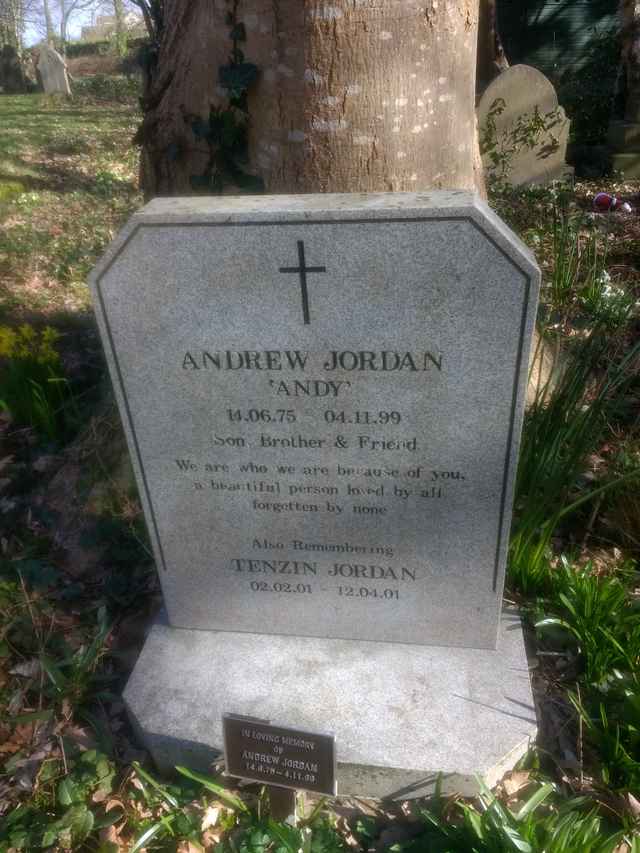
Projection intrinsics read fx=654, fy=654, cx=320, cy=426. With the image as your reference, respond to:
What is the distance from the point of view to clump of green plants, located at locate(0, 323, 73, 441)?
3.68 meters

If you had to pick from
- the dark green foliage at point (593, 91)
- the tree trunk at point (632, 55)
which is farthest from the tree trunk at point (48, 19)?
the tree trunk at point (632, 55)

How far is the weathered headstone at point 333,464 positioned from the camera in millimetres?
1787

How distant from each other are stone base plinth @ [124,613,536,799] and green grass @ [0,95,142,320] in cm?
368

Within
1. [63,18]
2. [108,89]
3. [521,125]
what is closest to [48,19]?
[63,18]

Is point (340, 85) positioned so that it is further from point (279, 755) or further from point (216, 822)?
point (216, 822)

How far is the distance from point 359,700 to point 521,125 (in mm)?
7122

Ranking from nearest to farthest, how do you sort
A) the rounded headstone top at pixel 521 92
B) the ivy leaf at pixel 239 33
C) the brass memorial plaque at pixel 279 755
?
the brass memorial plaque at pixel 279 755 < the ivy leaf at pixel 239 33 < the rounded headstone top at pixel 521 92

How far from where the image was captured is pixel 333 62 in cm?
248

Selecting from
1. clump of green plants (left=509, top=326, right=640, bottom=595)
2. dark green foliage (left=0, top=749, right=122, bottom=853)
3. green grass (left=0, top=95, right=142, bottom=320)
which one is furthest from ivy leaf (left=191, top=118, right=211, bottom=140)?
green grass (left=0, top=95, right=142, bottom=320)

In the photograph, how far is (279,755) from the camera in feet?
6.35

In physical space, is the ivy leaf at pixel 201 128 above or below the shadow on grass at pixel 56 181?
above

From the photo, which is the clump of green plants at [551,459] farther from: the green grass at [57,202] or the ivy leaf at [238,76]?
the green grass at [57,202]

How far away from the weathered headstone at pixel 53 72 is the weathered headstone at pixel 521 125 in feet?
38.1

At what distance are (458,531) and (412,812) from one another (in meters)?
0.92
